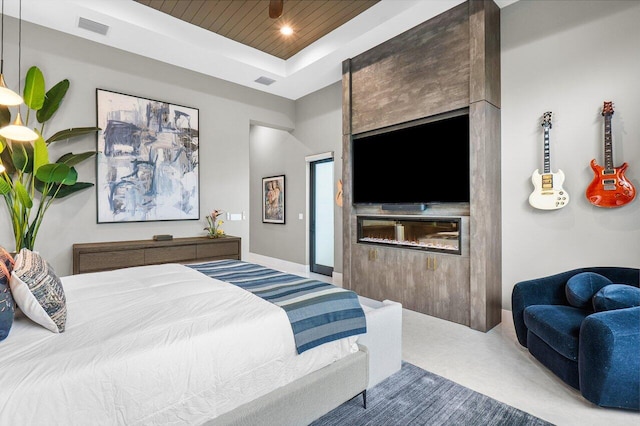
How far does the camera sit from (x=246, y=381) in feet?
4.89

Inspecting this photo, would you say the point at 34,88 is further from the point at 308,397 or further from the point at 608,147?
the point at 608,147

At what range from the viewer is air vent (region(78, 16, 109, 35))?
11.4ft

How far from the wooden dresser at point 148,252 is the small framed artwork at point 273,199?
2.04 meters

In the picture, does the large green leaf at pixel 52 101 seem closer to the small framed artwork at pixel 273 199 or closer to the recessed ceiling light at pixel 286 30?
the recessed ceiling light at pixel 286 30

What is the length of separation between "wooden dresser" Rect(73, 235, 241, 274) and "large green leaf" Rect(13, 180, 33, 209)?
2.06 ft

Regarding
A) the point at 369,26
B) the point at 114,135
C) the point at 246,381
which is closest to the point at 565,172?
the point at 369,26

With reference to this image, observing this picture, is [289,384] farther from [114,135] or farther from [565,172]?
[114,135]

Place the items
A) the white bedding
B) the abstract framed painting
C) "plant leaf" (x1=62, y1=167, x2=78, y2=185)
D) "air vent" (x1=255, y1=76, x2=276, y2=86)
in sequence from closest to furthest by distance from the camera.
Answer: the white bedding, "plant leaf" (x1=62, y1=167, x2=78, y2=185), the abstract framed painting, "air vent" (x1=255, y1=76, x2=276, y2=86)

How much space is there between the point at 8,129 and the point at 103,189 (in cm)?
175

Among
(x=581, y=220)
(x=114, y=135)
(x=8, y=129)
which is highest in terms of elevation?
(x=114, y=135)

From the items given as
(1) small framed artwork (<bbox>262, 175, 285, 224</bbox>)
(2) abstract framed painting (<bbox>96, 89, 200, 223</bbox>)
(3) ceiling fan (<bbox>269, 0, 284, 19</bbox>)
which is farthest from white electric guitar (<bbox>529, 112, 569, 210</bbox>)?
(1) small framed artwork (<bbox>262, 175, 285, 224</bbox>)

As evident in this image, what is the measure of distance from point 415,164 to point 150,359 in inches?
134

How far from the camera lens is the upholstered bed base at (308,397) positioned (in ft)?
4.88

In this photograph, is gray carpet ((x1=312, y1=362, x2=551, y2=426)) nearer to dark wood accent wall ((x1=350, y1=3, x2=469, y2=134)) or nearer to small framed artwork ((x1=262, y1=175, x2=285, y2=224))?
dark wood accent wall ((x1=350, y1=3, x2=469, y2=134))
